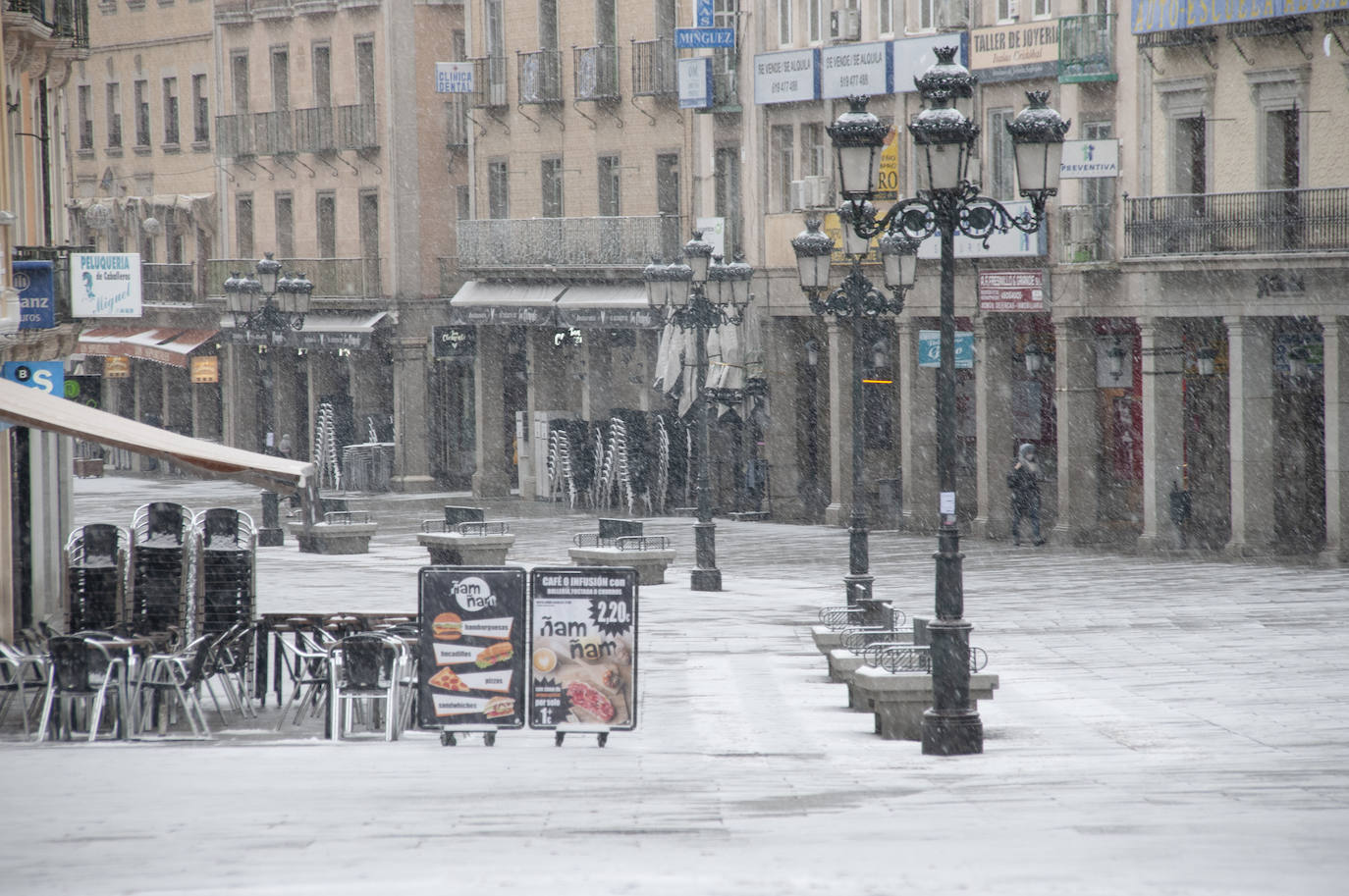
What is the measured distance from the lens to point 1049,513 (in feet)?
123

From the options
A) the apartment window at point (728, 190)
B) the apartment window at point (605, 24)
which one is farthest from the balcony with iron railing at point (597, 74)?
the apartment window at point (728, 190)

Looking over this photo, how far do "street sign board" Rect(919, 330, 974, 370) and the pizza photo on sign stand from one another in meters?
22.0

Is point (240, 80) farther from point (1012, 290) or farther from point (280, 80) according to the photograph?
point (1012, 290)

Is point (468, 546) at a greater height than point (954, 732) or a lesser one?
greater

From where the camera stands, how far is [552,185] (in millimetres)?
47688

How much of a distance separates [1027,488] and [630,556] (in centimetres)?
923

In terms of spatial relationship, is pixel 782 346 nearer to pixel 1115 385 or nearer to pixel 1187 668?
pixel 1115 385

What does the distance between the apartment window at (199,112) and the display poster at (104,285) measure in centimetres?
3448

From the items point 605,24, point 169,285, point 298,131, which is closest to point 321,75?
point 298,131

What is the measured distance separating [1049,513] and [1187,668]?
700 inches

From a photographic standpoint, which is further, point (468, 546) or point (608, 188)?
point (608, 188)

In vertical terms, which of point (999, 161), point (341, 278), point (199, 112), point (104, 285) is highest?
point (199, 112)

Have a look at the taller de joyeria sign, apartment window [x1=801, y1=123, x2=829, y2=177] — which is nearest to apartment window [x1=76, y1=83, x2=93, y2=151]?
apartment window [x1=801, y1=123, x2=829, y2=177]

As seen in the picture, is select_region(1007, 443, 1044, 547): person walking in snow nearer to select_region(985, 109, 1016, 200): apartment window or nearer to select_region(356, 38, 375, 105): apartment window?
select_region(985, 109, 1016, 200): apartment window
